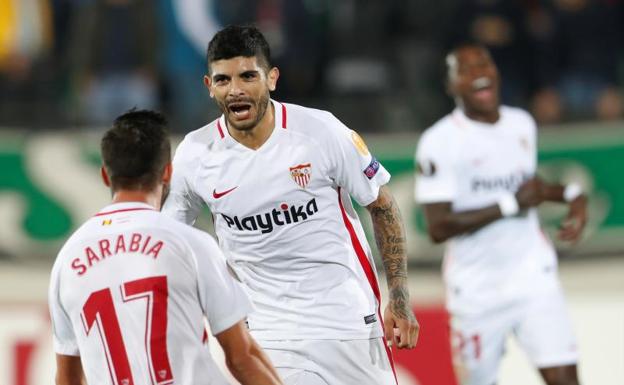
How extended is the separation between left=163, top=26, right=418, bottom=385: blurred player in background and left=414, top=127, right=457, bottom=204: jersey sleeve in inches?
70.4

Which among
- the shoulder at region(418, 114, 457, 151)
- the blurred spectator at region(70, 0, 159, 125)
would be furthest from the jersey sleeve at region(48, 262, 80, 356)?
the blurred spectator at region(70, 0, 159, 125)

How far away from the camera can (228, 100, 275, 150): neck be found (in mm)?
4977

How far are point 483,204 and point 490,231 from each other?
0.15 m

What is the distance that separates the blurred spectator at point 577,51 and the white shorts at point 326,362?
5704 mm

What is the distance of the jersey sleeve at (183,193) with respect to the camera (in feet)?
16.6

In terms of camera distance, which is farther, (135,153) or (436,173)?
(436,173)

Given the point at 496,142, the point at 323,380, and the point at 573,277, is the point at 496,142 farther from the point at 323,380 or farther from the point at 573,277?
the point at 573,277

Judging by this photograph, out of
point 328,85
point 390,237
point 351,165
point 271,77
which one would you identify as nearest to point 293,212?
point 351,165

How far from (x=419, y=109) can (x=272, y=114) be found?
Answer: 18.2ft

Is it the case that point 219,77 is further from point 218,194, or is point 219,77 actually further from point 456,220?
point 456,220

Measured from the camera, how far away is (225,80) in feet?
15.7

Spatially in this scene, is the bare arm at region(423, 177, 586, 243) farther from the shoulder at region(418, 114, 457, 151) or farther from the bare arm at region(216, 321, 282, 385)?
the bare arm at region(216, 321, 282, 385)

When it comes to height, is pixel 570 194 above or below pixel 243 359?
above

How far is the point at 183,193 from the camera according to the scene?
16.8ft
